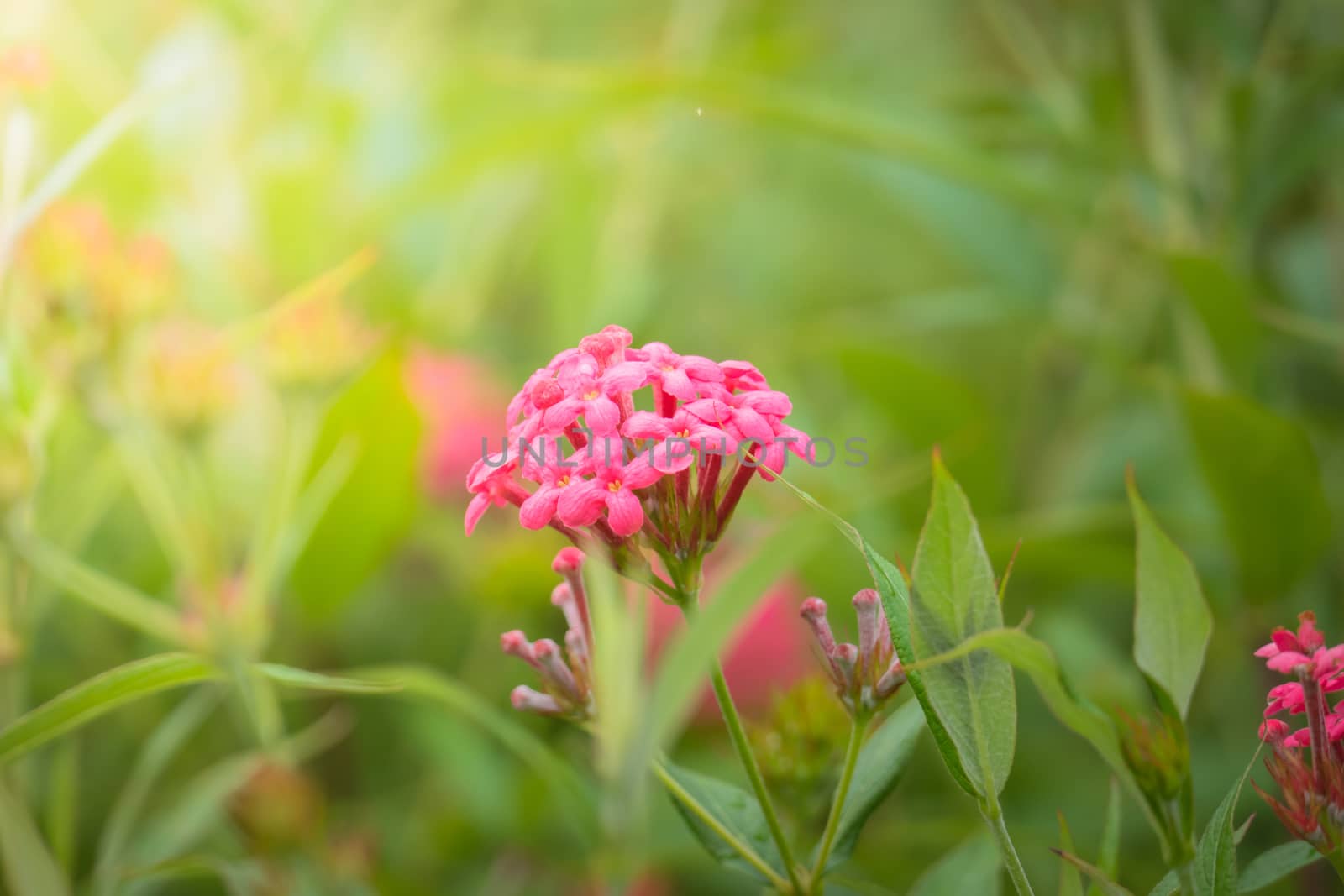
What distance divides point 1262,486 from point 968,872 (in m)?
0.34

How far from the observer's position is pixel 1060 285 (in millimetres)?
844

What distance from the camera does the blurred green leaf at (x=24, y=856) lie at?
409 millimetres

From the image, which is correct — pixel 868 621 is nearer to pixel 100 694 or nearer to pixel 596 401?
pixel 596 401

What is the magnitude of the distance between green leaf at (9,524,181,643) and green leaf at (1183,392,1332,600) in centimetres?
55

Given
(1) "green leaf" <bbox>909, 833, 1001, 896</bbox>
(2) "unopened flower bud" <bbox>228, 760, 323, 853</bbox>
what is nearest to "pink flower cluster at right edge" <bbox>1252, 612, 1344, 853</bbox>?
(1) "green leaf" <bbox>909, 833, 1001, 896</bbox>

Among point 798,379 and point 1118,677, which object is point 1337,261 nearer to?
point 1118,677

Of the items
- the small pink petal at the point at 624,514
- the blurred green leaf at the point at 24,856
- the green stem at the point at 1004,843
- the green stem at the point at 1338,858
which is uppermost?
the small pink petal at the point at 624,514

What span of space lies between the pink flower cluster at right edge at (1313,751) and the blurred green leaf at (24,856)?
45cm

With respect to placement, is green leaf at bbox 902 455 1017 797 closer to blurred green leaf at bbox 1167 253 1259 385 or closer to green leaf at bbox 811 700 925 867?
green leaf at bbox 811 700 925 867

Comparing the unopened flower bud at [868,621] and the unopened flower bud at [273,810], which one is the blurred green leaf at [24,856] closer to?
the unopened flower bud at [273,810]

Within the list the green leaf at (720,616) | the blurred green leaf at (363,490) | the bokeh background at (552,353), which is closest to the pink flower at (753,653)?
the bokeh background at (552,353)

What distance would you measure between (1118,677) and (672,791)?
55 centimetres

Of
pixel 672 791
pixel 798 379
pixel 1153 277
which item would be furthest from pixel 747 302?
pixel 672 791

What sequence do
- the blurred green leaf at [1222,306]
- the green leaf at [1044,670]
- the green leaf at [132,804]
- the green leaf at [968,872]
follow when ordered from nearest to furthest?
the green leaf at [1044,670]
the green leaf at [968,872]
the green leaf at [132,804]
the blurred green leaf at [1222,306]
